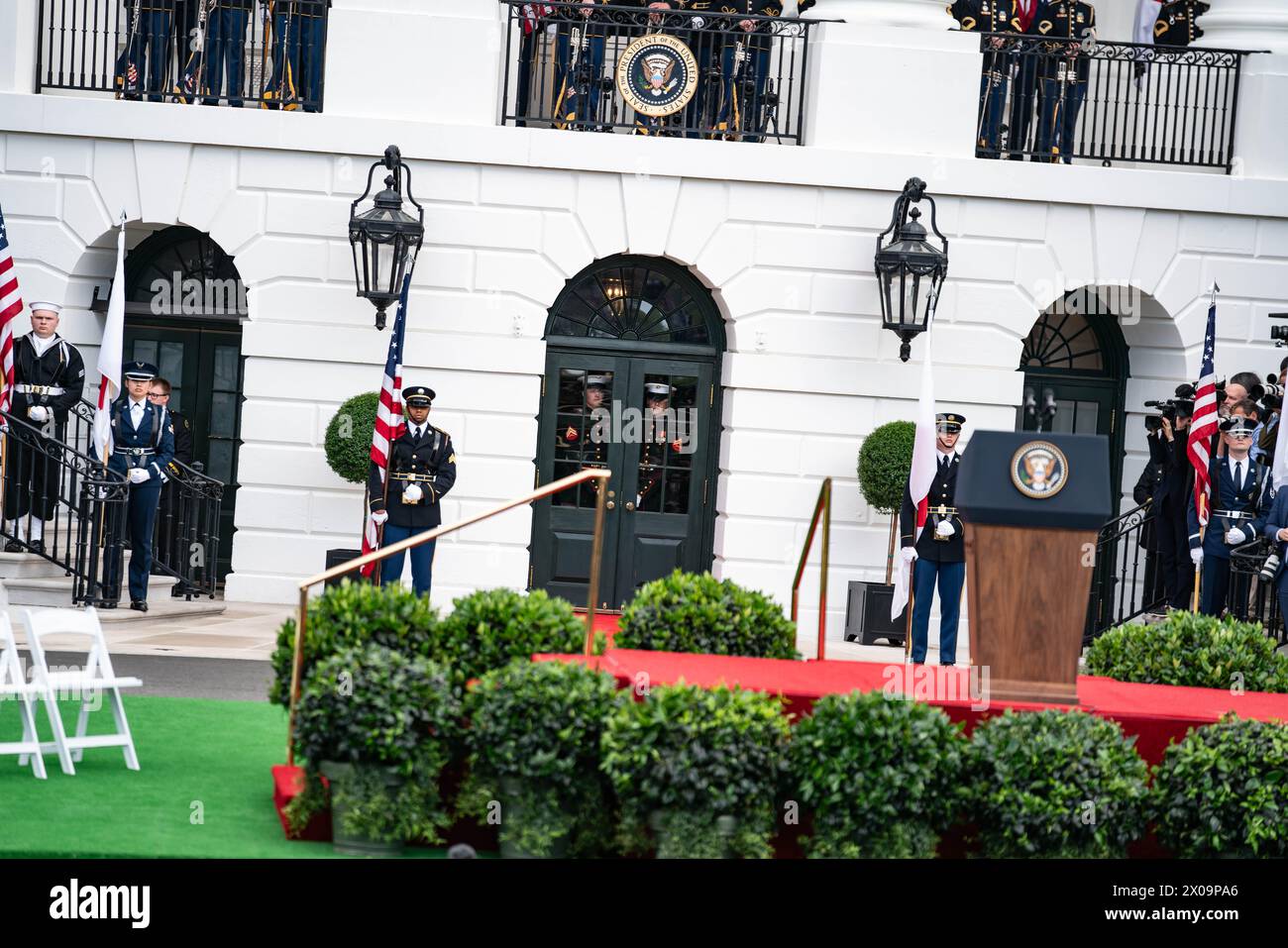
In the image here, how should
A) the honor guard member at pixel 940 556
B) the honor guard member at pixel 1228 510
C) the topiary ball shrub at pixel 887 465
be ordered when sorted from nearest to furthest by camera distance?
the honor guard member at pixel 940 556
the honor guard member at pixel 1228 510
the topiary ball shrub at pixel 887 465

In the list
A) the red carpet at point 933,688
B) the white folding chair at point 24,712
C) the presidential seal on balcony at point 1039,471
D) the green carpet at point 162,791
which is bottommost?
the green carpet at point 162,791

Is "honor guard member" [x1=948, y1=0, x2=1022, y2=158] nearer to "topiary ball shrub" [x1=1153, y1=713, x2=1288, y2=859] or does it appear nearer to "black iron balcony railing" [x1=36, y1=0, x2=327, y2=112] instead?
"black iron balcony railing" [x1=36, y1=0, x2=327, y2=112]

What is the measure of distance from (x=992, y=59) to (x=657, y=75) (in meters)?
3.56

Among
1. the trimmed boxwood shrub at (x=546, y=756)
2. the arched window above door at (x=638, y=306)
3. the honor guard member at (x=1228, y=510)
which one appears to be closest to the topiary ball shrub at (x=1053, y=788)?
the trimmed boxwood shrub at (x=546, y=756)

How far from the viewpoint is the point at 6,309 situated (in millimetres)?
15023

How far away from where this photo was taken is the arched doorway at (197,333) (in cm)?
1758

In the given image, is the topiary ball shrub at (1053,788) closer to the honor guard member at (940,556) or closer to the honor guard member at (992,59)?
the honor guard member at (940,556)

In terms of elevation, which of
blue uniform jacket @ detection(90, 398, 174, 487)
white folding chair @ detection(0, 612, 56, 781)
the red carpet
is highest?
blue uniform jacket @ detection(90, 398, 174, 487)

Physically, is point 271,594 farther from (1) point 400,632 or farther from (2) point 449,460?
(1) point 400,632

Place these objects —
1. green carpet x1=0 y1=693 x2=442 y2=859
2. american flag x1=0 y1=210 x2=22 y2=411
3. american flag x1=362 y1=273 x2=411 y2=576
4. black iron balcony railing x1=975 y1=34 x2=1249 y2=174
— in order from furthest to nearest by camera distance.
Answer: black iron balcony railing x1=975 y1=34 x2=1249 y2=174
american flag x1=0 y1=210 x2=22 y2=411
american flag x1=362 y1=273 x2=411 y2=576
green carpet x1=0 y1=693 x2=442 y2=859

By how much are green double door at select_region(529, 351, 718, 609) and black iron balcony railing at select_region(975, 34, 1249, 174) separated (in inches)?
158

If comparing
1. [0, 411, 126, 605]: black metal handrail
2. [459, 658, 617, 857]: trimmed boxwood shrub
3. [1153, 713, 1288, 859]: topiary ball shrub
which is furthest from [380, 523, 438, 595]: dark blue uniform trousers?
[1153, 713, 1288, 859]: topiary ball shrub

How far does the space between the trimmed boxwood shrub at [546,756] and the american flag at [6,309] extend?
8967mm

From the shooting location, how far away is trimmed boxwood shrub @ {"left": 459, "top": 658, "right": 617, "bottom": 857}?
749 centimetres
